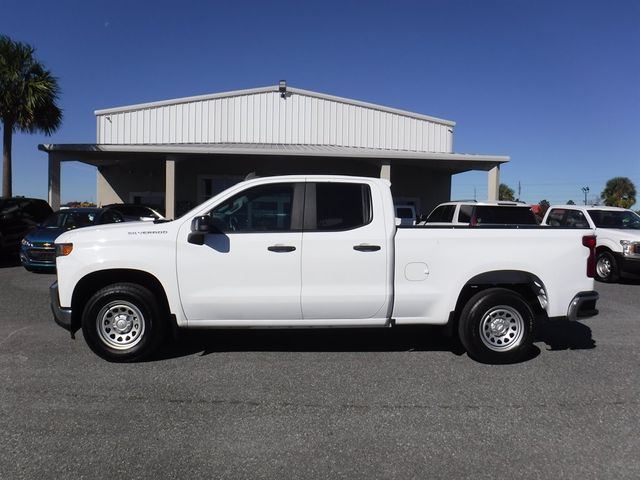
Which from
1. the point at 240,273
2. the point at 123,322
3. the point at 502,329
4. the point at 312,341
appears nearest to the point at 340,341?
the point at 312,341

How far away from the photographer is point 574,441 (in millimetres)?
3551

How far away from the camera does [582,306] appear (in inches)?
206

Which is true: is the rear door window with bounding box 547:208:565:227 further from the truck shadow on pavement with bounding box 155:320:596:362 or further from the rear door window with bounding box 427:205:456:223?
the truck shadow on pavement with bounding box 155:320:596:362

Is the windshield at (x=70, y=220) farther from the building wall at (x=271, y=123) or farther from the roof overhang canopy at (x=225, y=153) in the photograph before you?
the building wall at (x=271, y=123)

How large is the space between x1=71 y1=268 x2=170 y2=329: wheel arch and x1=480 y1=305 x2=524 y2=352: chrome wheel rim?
10.7ft

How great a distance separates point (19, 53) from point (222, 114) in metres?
7.74

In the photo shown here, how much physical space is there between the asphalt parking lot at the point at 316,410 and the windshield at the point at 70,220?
6661 millimetres

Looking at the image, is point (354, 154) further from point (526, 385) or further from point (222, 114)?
point (526, 385)

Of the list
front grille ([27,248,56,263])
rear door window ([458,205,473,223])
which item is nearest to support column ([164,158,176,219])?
front grille ([27,248,56,263])

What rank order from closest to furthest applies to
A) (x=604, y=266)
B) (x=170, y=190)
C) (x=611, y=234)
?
(x=611, y=234) → (x=604, y=266) → (x=170, y=190)

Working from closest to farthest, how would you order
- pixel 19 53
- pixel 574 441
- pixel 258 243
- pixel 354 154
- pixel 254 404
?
pixel 574 441
pixel 254 404
pixel 258 243
pixel 354 154
pixel 19 53

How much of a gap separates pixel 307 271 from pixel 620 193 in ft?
186

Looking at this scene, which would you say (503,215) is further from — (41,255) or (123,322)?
(41,255)

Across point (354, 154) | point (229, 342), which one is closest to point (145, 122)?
point (354, 154)
